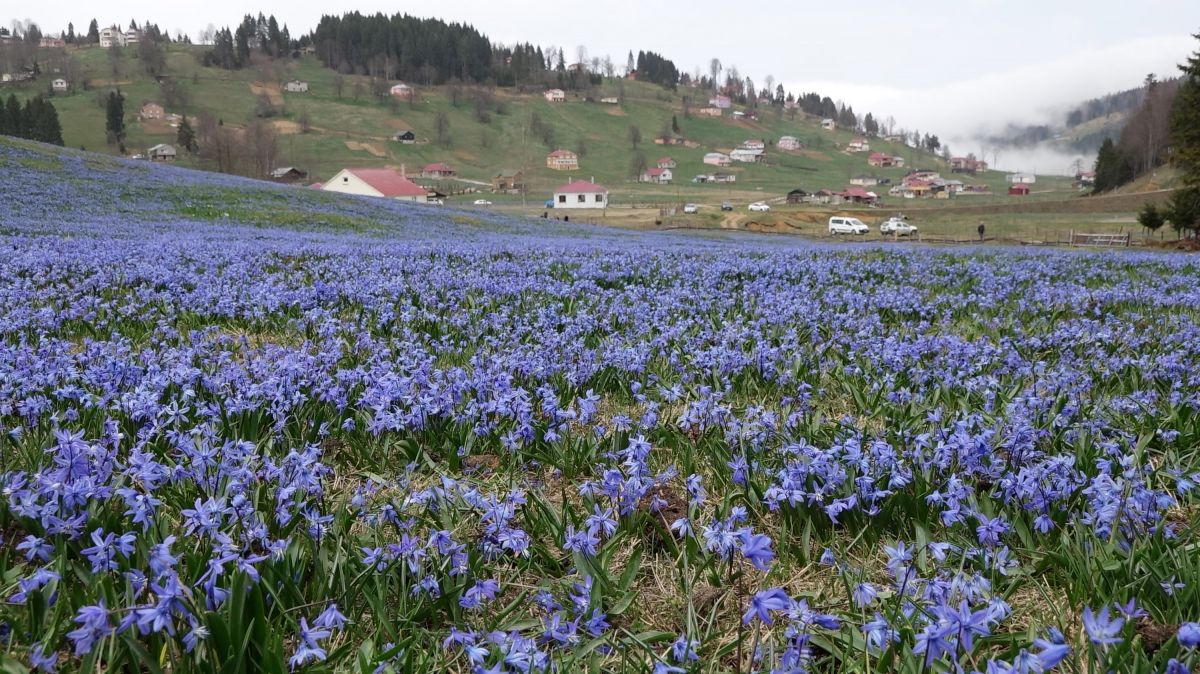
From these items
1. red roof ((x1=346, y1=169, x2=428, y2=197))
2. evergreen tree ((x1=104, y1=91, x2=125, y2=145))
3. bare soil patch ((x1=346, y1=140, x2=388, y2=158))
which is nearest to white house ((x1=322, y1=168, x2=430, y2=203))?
red roof ((x1=346, y1=169, x2=428, y2=197))

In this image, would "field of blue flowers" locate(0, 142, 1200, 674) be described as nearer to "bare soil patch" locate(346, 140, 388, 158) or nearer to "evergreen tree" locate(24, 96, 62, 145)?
"evergreen tree" locate(24, 96, 62, 145)

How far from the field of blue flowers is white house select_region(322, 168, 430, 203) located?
111m

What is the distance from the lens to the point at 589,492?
341cm

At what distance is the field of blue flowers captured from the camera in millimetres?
2307

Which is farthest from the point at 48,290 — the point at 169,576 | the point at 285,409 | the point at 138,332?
the point at 169,576

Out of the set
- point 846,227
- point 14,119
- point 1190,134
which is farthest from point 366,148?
point 1190,134

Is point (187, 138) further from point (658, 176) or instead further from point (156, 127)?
point (658, 176)

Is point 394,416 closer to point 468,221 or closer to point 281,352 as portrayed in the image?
point 281,352

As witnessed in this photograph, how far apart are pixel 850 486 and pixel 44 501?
11.5 ft

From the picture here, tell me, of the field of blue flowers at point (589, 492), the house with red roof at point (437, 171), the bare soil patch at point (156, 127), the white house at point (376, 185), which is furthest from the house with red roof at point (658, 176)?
the field of blue flowers at point (589, 492)

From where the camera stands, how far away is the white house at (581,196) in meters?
124

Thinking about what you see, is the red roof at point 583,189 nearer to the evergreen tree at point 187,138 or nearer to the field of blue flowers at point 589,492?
the evergreen tree at point 187,138

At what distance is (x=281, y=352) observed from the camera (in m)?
5.73

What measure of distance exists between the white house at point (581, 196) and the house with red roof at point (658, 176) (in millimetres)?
73345
